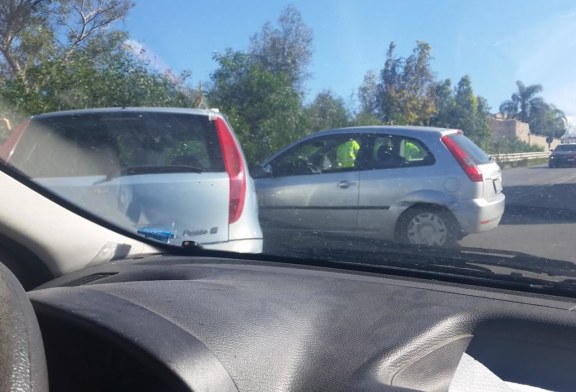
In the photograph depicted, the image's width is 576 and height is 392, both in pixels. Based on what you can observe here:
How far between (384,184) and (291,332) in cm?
521

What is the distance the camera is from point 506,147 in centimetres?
991

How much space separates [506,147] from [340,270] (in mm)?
6899

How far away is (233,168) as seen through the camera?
17.7ft

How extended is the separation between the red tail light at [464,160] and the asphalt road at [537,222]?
0.49 metres

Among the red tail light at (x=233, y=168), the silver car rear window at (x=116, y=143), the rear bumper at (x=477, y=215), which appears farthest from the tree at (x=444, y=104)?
the silver car rear window at (x=116, y=143)

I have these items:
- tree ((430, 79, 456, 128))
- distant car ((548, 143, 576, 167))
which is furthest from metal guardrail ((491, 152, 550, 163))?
tree ((430, 79, 456, 128))

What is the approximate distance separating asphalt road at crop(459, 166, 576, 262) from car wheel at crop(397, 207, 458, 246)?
0.87 ft

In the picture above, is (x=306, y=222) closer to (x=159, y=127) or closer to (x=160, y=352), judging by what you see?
(x=159, y=127)

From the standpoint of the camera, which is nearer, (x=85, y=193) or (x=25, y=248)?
(x=25, y=248)

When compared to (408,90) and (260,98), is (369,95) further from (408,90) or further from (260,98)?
(260,98)

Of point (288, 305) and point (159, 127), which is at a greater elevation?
point (159, 127)

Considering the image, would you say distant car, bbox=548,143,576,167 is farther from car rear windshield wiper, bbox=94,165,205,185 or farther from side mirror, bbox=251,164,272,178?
car rear windshield wiper, bbox=94,165,205,185

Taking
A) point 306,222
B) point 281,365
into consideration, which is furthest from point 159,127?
point 281,365

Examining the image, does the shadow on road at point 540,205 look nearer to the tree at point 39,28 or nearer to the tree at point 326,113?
the tree at point 326,113
